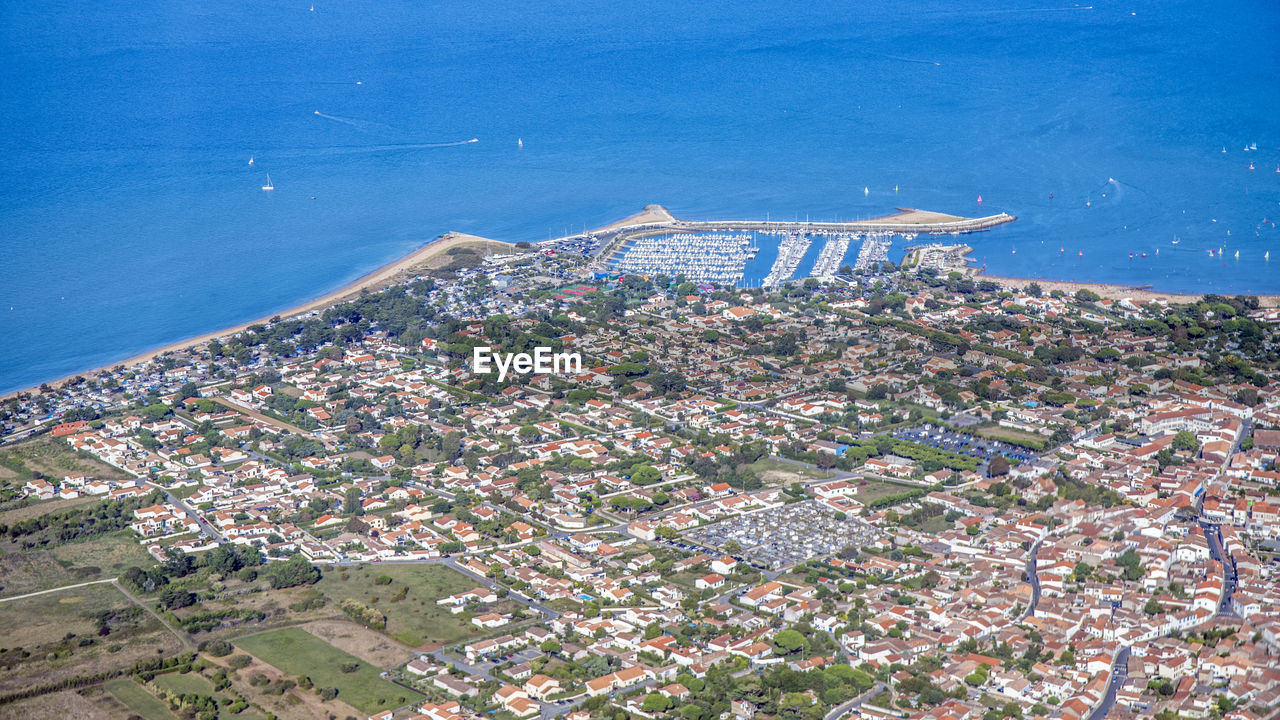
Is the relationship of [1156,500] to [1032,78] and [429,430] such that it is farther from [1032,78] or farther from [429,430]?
[1032,78]

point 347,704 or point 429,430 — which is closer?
point 347,704

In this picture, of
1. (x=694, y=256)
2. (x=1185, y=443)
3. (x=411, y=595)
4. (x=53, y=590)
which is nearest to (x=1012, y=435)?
(x=1185, y=443)

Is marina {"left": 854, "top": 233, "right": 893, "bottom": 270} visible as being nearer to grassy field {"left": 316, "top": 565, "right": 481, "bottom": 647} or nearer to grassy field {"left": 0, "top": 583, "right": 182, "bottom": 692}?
grassy field {"left": 316, "top": 565, "right": 481, "bottom": 647}

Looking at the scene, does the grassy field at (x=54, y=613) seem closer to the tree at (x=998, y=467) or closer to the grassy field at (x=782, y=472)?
the grassy field at (x=782, y=472)

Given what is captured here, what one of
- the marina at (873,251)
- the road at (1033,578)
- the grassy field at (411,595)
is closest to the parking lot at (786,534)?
the road at (1033,578)

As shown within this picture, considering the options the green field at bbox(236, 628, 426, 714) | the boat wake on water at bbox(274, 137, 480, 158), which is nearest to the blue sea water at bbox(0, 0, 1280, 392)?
the boat wake on water at bbox(274, 137, 480, 158)

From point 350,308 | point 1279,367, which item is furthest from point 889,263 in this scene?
point 350,308

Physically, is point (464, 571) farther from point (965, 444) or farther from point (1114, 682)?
point (965, 444)
